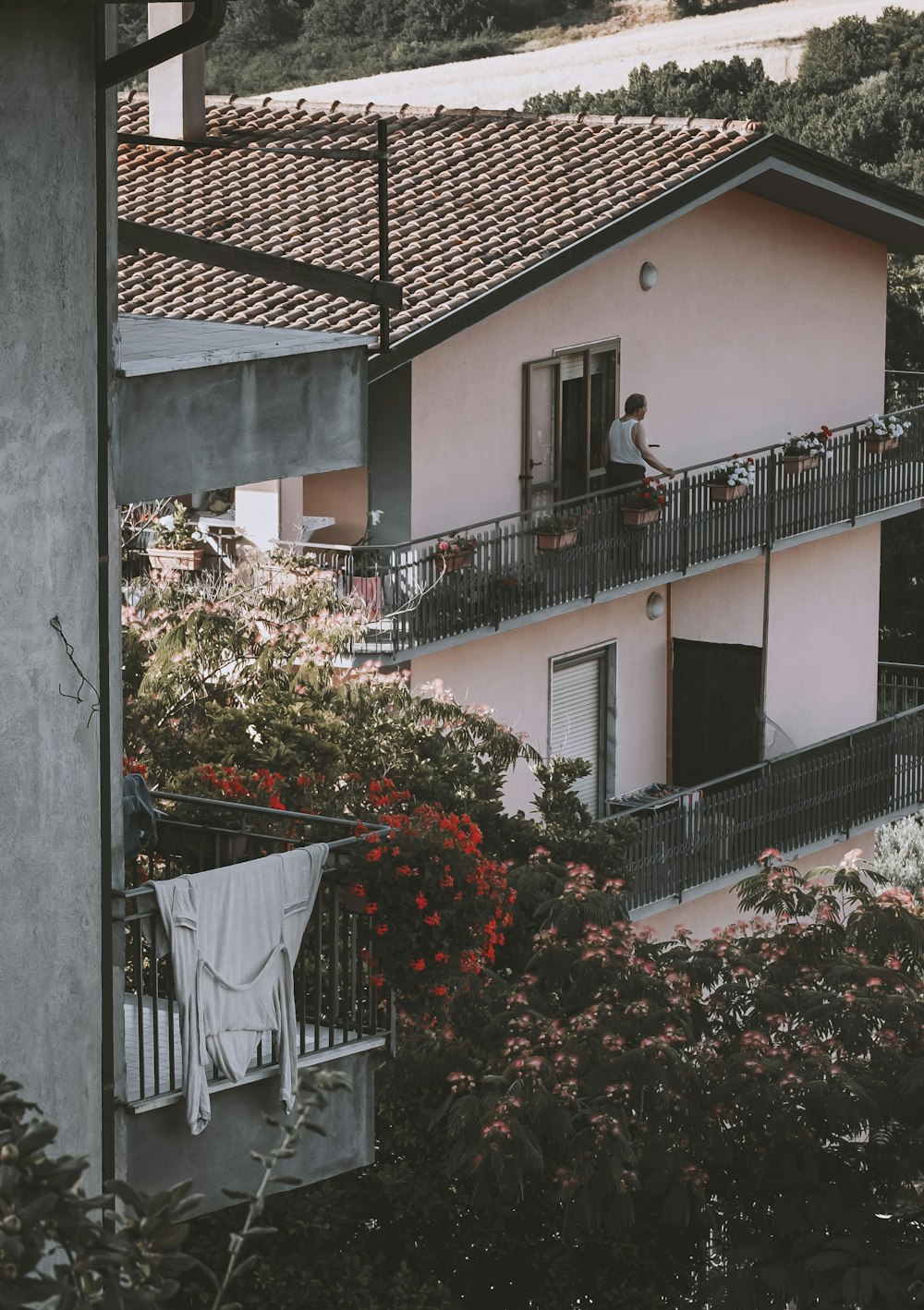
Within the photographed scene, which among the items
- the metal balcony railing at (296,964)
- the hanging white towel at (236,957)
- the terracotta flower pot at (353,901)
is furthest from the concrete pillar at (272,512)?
the hanging white towel at (236,957)

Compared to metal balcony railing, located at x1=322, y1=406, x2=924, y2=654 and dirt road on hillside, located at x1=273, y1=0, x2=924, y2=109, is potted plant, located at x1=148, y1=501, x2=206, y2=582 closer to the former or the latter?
metal balcony railing, located at x1=322, y1=406, x2=924, y2=654

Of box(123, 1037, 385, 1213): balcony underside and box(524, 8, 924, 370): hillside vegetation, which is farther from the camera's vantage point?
box(524, 8, 924, 370): hillside vegetation

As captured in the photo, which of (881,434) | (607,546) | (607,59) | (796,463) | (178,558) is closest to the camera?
(178,558)

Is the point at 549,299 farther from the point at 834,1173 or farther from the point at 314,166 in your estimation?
the point at 834,1173

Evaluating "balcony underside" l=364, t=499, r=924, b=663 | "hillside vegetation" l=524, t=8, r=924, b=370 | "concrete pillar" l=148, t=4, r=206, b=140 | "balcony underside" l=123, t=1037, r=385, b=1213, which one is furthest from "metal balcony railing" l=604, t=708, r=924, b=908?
"hillside vegetation" l=524, t=8, r=924, b=370

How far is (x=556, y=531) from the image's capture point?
22.0 metres

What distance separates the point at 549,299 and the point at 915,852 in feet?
45.2

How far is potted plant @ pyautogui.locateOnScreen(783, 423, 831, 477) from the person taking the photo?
25.3 m

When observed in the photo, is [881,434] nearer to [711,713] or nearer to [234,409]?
[711,713]

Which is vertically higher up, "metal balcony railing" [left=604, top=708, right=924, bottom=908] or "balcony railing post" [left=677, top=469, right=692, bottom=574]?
"balcony railing post" [left=677, top=469, right=692, bottom=574]

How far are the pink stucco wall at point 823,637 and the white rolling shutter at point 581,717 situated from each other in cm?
303

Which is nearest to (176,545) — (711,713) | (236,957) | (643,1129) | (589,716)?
(589,716)

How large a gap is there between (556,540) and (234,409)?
13.2 meters

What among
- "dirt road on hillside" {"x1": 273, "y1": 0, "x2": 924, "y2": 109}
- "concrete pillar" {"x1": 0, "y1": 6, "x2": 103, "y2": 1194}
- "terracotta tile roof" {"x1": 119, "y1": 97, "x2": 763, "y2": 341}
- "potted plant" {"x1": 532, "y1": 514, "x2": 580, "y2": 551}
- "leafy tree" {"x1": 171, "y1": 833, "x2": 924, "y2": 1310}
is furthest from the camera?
"dirt road on hillside" {"x1": 273, "y1": 0, "x2": 924, "y2": 109}
